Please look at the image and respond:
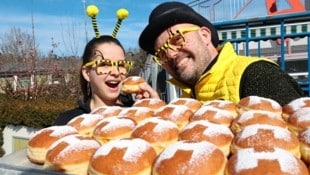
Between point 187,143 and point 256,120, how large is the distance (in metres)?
0.31

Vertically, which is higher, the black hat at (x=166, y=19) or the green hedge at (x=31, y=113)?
the black hat at (x=166, y=19)

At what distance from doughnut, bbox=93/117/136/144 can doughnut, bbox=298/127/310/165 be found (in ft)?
1.70

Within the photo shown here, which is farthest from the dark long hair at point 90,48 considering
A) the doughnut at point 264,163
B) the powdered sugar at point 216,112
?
the doughnut at point 264,163

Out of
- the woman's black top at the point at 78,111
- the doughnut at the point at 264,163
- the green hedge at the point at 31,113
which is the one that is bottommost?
the green hedge at the point at 31,113

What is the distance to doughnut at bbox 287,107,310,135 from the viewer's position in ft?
3.93

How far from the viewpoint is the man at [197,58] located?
188cm

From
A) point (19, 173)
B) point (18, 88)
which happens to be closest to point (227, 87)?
point (19, 173)

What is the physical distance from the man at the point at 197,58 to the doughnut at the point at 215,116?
48cm

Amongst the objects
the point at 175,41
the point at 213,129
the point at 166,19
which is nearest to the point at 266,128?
the point at 213,129

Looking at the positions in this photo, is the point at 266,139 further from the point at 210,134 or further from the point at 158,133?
the point at 158,133

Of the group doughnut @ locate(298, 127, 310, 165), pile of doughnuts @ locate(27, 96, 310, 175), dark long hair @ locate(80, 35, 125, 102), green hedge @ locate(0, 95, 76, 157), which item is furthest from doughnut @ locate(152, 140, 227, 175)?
green hedge @ locate(0, 95, 76, 157)

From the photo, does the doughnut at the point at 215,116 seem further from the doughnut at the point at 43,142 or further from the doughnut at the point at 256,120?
the doughnut at the point at 43,142

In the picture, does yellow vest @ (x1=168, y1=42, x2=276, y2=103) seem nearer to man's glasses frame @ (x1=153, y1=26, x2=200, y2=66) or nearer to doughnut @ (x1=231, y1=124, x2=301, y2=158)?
man's glasses frame @ (x1=153, y1=26, x2=200, y2=66)

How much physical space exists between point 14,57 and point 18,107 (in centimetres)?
464
